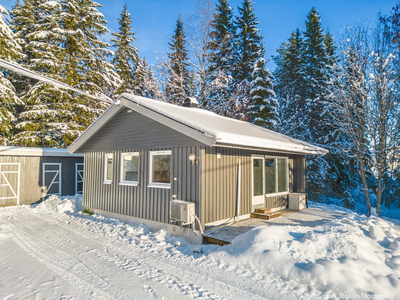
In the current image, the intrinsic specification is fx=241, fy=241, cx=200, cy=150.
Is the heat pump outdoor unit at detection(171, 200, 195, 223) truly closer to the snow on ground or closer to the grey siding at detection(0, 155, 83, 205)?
the snow on ground

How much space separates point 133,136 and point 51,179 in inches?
258

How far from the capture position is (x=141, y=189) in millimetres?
6832

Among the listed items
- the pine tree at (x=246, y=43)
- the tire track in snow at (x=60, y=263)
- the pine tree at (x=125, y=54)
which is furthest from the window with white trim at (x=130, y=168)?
the pine tree at (x=125, y=54)

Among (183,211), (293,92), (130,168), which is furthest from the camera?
(293,92)

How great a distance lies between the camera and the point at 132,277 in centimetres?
364

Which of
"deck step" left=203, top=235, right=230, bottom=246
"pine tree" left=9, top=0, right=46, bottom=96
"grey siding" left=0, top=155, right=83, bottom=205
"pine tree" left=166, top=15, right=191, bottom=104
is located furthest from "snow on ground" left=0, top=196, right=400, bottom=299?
"pine tree" left=9, top=0, right=46, bottom=96

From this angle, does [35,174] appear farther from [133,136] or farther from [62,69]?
[62,69]

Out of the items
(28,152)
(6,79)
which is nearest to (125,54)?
(6,79)

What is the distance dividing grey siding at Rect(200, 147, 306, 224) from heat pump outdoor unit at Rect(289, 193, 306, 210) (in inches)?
57.0

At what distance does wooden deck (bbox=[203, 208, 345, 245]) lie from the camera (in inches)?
199

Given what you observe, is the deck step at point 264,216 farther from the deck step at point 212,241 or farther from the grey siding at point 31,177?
the grey siding at point 31,177

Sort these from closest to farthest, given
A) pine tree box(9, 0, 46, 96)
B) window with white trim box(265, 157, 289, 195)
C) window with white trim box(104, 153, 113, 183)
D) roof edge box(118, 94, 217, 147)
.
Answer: roof edge box(118, 94, 217, 147) → window with white trim box(265, 157, 289, 195) → window with white trim box(104, 153, 113, 183) → pine tree box(9, 0, 46, 96)

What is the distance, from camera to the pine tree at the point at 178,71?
574 inches

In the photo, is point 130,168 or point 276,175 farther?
point 276,175
